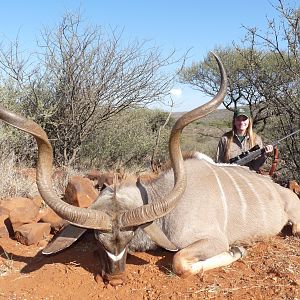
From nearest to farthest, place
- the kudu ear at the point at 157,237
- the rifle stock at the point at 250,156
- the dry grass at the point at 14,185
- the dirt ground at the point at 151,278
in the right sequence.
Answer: the dirt ground at the point at 151,278, the kudu ear at the point at 157,237, the rifle stock at the point at 250,156, the dry grass at the point at 14,185

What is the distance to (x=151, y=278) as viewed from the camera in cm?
334

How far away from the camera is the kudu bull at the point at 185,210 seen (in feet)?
10.4

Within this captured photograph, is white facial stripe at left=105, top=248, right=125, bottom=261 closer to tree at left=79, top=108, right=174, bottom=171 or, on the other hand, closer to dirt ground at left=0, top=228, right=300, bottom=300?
dirt ground at left=0, top=228, right=300, bottom=300

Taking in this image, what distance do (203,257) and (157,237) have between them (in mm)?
353

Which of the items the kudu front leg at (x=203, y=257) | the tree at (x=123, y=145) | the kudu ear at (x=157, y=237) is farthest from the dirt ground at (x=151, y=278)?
the tree at (x=123, y=145)

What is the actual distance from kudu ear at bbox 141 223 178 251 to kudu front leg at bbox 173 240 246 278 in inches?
4.4

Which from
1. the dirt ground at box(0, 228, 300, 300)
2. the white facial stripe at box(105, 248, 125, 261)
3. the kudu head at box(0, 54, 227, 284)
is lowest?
the dirt ground at box(0, 228, 300, 300)

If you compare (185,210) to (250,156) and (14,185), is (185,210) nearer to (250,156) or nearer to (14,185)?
(250,156)

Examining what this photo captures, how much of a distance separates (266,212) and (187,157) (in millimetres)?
826

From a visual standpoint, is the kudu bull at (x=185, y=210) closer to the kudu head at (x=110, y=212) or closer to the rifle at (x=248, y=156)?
the kudu head at (x=110, y=212)

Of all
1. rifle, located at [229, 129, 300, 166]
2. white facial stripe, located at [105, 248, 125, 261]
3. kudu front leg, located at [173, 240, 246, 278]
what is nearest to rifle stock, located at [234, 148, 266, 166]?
rifle, located at [229, 129, 300, 166]

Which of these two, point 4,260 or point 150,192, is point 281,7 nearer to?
point 150,192

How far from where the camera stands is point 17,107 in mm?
7828

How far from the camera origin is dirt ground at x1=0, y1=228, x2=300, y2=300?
3086mm
